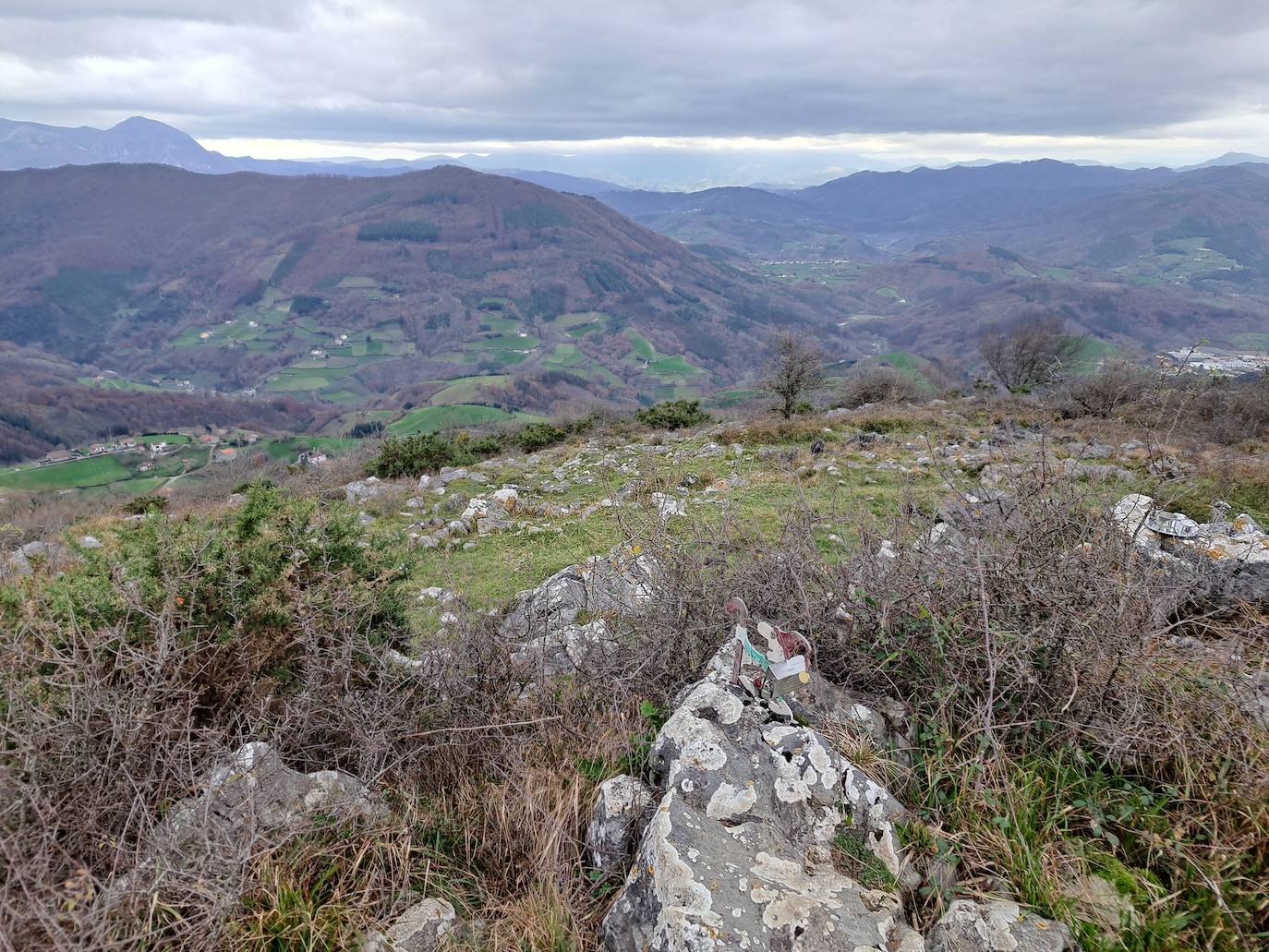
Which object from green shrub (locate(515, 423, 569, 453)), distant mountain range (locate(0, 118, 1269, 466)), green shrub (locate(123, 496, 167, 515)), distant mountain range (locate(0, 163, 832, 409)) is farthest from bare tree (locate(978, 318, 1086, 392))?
distant mountain range (locate(0, 163, 832, 409))

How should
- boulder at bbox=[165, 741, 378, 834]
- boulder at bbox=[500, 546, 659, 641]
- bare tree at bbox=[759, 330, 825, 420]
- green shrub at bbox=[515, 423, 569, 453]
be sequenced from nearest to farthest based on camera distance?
boulder at bbox=[165, 741, 378, 834], boulder at bbox=[500, 546, 659, 641], bare tree at bbox=[759, 330, 825, 420], green shrub at bbox=[515, 423, 569, 453]

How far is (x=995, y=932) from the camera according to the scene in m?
2.21

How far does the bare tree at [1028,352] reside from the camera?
1097 inches

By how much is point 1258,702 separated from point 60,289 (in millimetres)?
258776

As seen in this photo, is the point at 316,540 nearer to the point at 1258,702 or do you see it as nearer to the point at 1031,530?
the point at 1031,530

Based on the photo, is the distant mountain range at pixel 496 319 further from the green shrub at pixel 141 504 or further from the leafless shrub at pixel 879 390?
the green shrub at pixel 141 504

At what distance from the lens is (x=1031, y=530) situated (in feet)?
11.6

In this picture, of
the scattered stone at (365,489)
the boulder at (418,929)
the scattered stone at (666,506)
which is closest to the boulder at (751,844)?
the boulder at (418,929)

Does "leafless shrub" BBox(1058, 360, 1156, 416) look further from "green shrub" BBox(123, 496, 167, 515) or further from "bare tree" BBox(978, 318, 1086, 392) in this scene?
"green shrub" BBox(123, 496, 167, 515)

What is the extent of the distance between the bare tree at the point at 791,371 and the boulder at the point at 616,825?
1994cm

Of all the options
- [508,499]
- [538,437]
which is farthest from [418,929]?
[538,437]

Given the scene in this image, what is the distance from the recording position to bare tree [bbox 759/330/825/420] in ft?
72.7

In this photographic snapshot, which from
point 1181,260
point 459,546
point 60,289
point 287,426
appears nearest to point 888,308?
point 1181,260

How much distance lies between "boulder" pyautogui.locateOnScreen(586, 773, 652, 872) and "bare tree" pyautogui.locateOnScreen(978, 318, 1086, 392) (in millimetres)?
29346
